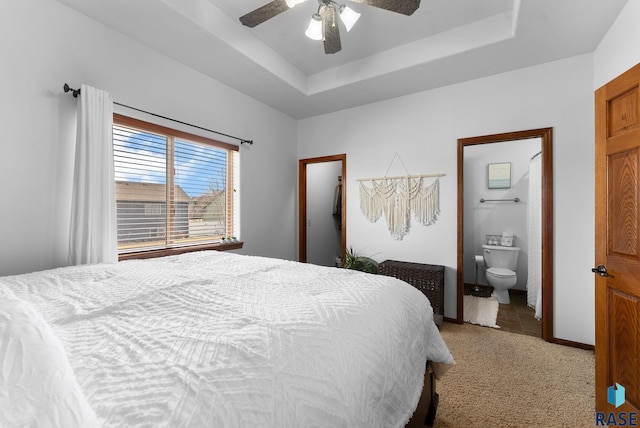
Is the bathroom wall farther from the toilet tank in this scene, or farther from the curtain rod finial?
the curtain rod finial

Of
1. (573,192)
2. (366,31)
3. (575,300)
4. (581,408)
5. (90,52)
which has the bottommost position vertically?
(581,408)

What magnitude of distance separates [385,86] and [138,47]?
7.95 feet

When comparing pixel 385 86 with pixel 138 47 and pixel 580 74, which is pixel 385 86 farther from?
pixel 138 47

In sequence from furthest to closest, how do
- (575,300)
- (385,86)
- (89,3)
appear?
(385,86) < (575,300) < (89,3)

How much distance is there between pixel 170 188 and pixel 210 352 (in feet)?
7.75

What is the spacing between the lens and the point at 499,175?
4156mm

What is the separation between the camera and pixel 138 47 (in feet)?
7.57

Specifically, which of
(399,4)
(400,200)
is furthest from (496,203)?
(399,4)

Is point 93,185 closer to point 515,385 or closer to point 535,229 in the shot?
point 515,385

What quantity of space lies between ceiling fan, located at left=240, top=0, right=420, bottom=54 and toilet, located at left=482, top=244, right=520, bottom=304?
333cm

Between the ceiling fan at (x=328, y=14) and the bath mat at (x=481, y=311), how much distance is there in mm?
3015

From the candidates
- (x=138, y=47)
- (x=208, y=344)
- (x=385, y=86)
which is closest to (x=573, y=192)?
(x=385, y=86)

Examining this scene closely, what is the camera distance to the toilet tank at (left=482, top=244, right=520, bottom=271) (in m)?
3.87

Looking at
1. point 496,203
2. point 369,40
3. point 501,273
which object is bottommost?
point 501,273
